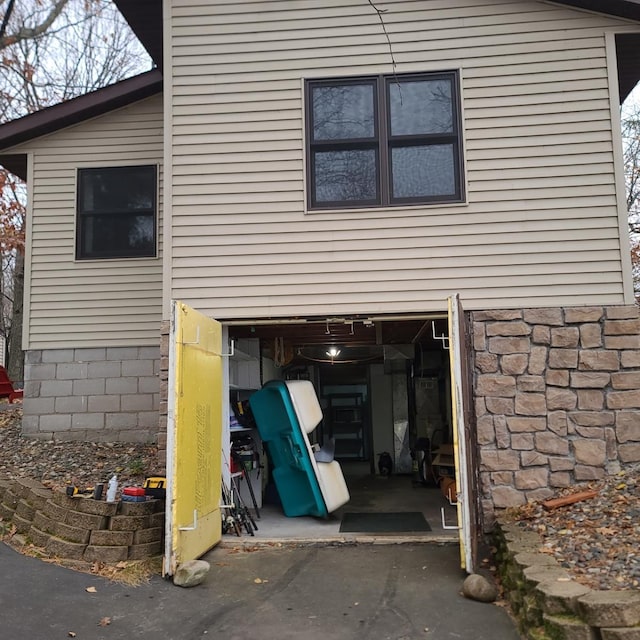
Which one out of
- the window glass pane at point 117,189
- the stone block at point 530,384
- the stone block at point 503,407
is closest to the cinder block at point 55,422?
the window glass pane at point 117,189

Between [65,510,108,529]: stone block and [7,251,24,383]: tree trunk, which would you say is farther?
[7,251,24,383]: tree trunk

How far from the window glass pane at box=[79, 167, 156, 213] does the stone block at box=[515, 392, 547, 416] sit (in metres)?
5.04

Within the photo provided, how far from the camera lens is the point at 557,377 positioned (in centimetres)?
590

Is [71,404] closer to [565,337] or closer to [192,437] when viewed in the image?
[192,437]

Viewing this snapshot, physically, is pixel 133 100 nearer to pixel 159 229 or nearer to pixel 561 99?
pixel 159 229

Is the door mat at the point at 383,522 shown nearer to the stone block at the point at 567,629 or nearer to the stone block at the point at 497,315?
the stone block at the point at 497,315

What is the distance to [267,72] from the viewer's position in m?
6.38

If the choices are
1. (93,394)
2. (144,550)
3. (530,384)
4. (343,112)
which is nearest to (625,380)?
(530,384)

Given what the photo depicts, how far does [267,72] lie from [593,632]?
5491mm

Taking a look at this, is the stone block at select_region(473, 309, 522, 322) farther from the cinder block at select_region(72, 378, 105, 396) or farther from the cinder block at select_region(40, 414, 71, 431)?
the cinder block at select_region(40, 414, 71, 431)

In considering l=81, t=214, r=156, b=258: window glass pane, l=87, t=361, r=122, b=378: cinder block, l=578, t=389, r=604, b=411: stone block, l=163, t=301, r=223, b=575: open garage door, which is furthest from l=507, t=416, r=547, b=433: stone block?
l=81, t=214, r=156, b=258: window glass pane

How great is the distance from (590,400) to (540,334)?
29.6 inches

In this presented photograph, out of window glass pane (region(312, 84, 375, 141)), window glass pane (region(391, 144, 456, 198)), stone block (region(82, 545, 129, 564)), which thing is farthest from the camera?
window glass pane (region(312, 84, 375, 141))

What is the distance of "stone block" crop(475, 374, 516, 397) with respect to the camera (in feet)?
19.4
